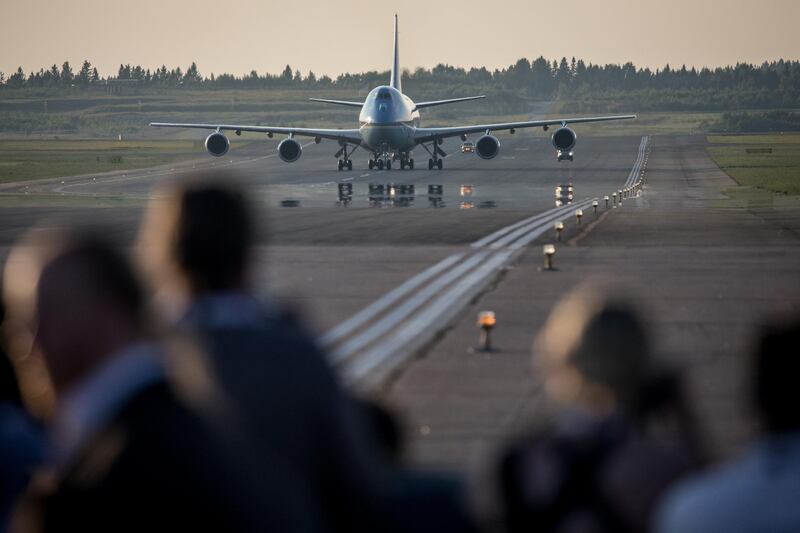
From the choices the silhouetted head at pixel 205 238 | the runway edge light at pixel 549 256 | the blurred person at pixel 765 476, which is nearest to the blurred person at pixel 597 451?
the blurred person at pixel 765 476

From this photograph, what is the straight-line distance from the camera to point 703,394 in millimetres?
12328

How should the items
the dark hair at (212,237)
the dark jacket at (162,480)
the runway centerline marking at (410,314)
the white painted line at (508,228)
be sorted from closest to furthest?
1. the dark jacket at (162,480)
2. the dark hair at (212,237)
3. the runway centerline marking at (410,314)
4. the white painted line at (508,228)

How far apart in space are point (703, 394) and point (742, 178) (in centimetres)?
5054

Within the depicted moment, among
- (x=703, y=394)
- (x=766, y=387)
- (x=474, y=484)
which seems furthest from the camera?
(x=703, y=394)

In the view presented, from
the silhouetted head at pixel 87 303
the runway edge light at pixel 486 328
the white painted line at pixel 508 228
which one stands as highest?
the silhouetted head at pixel 87 303

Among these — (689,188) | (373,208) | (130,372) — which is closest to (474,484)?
(130,372)

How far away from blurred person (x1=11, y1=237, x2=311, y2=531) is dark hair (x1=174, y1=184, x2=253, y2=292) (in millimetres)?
427

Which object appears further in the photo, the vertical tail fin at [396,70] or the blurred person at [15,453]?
the vertical tail fin at [396,70]

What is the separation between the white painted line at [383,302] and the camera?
16000 millimetres

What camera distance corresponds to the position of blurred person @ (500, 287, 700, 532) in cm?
457

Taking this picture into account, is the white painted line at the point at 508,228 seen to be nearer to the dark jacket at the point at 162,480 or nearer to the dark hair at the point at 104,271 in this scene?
the dark hair at the point at 104,271

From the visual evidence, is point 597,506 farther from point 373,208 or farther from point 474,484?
point 373,208

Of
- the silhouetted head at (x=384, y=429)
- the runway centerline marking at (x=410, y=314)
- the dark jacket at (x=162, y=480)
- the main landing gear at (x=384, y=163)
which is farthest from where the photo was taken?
the main landing gear at (x=384, y=163)

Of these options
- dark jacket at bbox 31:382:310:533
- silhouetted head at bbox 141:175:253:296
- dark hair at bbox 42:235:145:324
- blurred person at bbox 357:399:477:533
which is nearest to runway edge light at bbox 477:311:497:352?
blurred person at bbox 357:399:477:533
